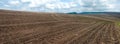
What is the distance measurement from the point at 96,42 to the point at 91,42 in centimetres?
39

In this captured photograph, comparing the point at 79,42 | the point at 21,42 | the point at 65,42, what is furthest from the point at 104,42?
the point at 21,42

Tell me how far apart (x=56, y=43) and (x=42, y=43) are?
0.97 meters

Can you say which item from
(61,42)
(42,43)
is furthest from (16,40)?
(61,42)

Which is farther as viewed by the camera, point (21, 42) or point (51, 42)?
point (51, 42)

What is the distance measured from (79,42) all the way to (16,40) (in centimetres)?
444

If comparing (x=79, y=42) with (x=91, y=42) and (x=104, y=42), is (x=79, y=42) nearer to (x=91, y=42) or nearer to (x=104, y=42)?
(x=91, y=42)

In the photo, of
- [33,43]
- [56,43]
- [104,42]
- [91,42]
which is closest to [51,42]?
[56,43]

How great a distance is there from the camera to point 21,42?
1598 centimetres

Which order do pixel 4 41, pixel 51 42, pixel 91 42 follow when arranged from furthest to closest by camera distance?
1. pixel 91 42
2. pixel 51 42
3. pixel 4 41

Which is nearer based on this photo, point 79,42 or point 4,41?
point 4,41

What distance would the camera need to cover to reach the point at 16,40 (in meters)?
16.6

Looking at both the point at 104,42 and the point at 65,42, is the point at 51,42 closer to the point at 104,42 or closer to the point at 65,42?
the point at 65,42

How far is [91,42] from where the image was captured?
1836cm

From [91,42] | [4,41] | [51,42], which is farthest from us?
[91,42]
